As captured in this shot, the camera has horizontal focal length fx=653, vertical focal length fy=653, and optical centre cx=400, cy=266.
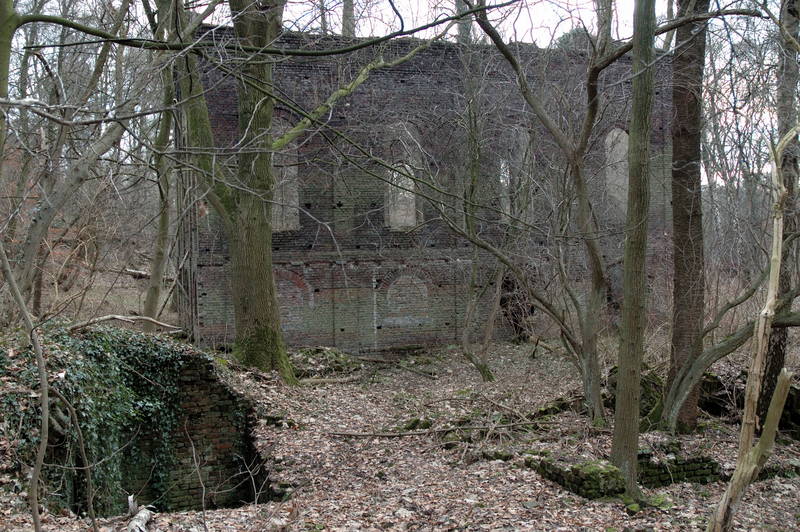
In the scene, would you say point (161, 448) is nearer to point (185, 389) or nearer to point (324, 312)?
point (185, 389)

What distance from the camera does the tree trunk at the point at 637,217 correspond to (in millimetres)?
6000

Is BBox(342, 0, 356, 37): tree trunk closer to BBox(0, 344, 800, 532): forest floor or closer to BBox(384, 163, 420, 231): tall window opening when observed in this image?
BBox(0, 344, 800, 532): forest floor

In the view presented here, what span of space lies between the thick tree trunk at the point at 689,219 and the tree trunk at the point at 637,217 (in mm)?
2959

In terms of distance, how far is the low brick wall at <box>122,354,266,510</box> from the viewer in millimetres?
9383

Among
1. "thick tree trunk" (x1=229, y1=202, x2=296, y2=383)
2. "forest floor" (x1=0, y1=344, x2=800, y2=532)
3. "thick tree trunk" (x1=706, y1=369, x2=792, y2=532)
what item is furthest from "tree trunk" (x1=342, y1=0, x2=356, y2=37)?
"thick tree trunk" (x1=706, y1=369, x2=792, y2=532)

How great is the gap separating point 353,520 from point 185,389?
5.13m

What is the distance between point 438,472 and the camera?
25.4ft

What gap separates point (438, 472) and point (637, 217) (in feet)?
12.4

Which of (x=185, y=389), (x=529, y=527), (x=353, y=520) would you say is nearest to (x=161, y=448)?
(x=185, y=389)

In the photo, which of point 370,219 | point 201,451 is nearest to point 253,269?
point 201,451

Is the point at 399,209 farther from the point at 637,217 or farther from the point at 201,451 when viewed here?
the point at 637,217

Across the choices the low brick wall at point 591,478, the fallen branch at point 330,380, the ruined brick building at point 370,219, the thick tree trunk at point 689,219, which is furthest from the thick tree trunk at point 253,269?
the thick tree trunk at point 689,219

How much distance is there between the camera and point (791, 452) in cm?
880

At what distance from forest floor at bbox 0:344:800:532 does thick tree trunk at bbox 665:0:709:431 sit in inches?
42.9
